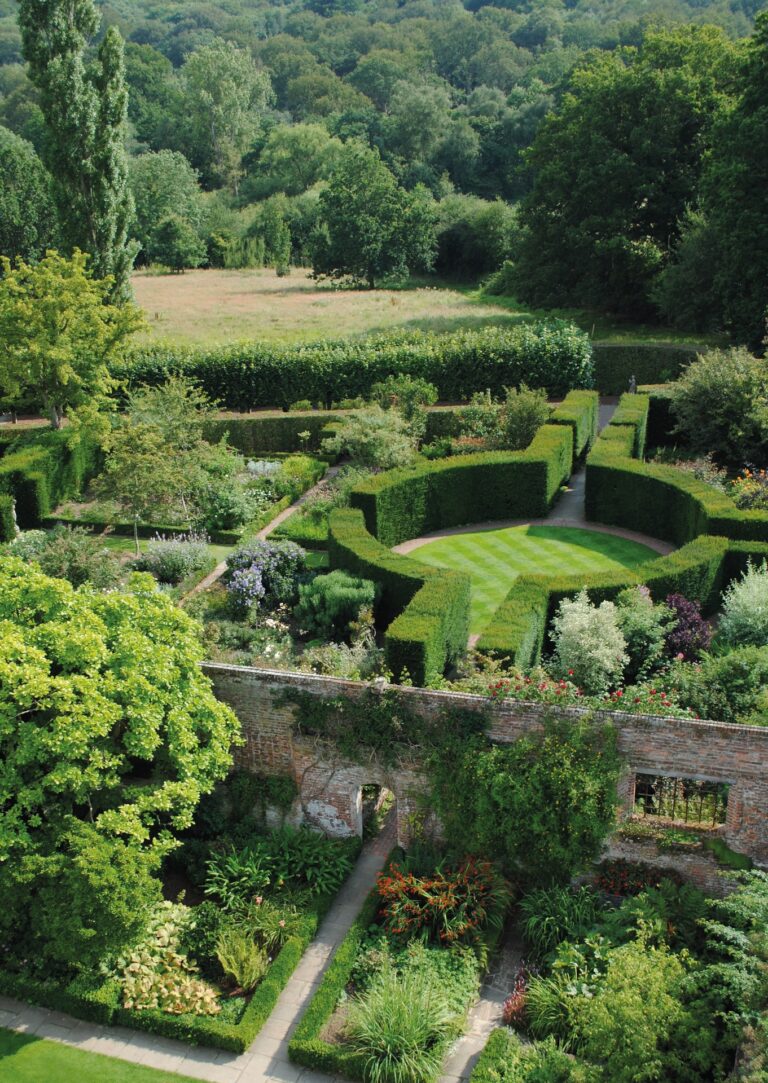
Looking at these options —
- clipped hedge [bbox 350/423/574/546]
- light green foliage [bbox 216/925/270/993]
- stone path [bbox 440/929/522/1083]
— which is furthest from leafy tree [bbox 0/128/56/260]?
stone path [bbox 440/929/522/1083]

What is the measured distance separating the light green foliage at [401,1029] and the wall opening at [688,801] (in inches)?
169

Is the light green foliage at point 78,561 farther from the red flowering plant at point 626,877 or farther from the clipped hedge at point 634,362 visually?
the clipped hedge at point 634,362

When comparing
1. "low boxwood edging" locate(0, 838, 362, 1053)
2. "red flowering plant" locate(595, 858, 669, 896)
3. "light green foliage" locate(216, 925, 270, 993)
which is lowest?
"low boxwood edging" locate(0, 838, 362, 1053)

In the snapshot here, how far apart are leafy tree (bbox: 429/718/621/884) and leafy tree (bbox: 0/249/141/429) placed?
20054mm

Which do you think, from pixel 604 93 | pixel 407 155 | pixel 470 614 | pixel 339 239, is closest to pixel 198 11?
pixel 407 155

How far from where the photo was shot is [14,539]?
27.6 m

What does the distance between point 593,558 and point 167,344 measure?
72.5 ft

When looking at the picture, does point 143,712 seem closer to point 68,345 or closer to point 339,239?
point 68,345

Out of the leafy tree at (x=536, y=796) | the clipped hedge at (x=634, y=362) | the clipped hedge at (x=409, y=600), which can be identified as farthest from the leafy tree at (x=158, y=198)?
the leafy tree at (x=536, y=796)

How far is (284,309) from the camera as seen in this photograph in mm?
55250

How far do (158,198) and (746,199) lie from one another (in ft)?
153

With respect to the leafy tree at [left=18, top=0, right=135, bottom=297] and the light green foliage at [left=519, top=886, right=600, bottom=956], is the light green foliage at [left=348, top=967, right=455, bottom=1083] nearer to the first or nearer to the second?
the light green foliage at [left=519, top=886, right=600, bottom=956]

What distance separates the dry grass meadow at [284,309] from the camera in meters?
48.5

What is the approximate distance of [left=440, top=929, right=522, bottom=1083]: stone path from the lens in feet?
41.8
